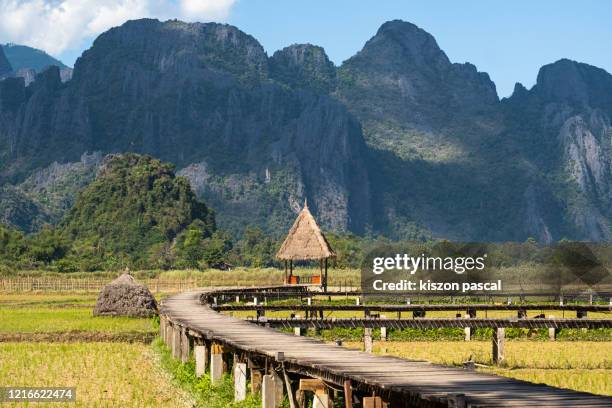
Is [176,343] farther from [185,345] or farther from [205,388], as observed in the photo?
[205,388]

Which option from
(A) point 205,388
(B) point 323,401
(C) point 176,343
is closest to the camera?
(B) point 323,401

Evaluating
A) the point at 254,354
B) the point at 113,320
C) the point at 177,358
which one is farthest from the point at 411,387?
the point at 113,320

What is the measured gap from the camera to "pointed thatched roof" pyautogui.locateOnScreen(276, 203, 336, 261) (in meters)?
70.8

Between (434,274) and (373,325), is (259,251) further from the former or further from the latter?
(373,325)

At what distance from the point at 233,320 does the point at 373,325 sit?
377 cm

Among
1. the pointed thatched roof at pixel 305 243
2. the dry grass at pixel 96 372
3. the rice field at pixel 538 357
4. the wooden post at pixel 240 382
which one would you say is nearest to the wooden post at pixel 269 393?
the wooden post at pixel 240 382

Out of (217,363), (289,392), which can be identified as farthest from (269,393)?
(217,363)

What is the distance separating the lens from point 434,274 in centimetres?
5606

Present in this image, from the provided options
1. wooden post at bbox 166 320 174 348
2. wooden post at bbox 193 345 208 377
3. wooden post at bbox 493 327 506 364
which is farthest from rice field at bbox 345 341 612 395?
wooden post at bbox 193 345 208 377

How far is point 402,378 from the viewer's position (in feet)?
42.3

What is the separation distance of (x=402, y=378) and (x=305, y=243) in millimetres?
58919

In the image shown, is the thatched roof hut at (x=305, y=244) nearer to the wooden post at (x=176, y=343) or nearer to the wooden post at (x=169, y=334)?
the wooden post at (x=169, y=334)

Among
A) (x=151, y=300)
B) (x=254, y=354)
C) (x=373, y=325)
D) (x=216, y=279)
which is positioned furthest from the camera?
(x=216, y=279)

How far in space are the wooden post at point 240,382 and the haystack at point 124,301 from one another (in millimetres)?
24641
